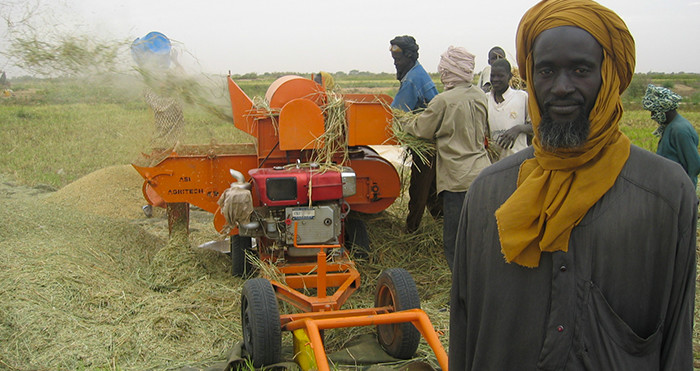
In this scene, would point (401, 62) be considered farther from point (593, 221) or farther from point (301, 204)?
point (593, 221)

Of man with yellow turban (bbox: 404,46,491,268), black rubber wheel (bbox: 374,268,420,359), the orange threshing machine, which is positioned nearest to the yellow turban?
the orange threshing machine

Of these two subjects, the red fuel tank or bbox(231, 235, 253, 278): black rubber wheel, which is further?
bbox(231, 235, 253, 278): black rubber wheel

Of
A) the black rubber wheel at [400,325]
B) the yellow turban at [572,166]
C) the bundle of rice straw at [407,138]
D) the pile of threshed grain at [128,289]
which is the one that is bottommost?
the pile of threshed grain at [128,289]

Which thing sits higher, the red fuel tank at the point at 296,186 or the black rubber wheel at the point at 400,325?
the red fuel tank at the point at 296,186

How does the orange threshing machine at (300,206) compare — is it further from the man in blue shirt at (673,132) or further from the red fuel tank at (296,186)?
the man in blue shirt at (673,132)

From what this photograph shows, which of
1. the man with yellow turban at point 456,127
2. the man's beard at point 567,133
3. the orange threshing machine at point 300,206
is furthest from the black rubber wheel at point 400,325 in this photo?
the man's beard at point 567,133

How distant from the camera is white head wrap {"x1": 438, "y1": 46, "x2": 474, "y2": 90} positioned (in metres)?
5.00

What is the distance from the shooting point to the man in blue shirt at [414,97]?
5.91 m

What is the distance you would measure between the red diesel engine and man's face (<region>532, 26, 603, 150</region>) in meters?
3.19

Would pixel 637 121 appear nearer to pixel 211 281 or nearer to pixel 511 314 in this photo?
pixel 211 281

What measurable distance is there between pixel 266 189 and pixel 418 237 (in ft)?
6.95

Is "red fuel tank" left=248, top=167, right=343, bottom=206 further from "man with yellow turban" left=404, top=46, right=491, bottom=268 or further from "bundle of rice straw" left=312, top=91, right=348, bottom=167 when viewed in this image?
"man with yellow turban" left=404, top=46, right=491, bottom=268

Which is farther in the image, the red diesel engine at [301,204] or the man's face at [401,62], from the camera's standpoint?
the man's face at [401,62]

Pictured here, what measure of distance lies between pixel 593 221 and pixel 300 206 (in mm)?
3442
